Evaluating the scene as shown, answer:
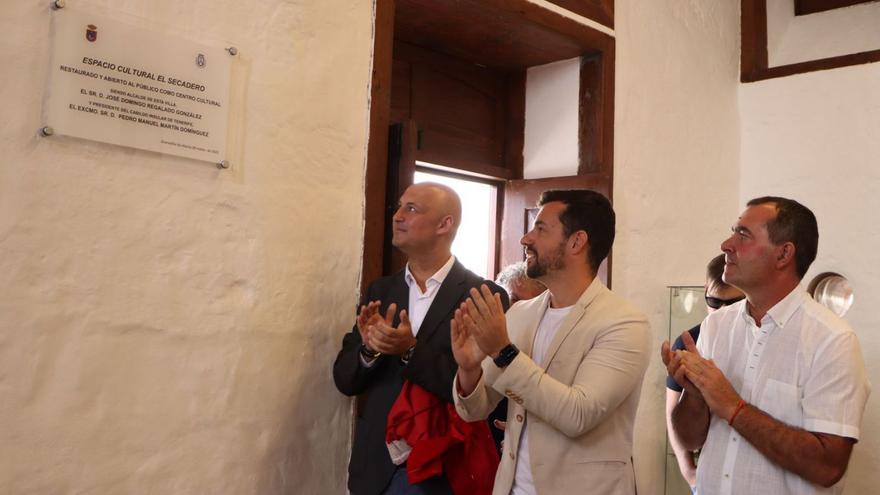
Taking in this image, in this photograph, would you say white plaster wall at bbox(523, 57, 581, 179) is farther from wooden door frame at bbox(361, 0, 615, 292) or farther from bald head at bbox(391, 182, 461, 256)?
bald head at bbox(391, 182, 461, 256)

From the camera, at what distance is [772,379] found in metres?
2.10

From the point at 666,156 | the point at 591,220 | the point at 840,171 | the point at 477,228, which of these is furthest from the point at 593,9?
the point at 591,220

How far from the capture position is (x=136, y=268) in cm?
224

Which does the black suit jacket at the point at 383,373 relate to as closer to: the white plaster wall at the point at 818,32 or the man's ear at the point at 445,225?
the man's ear at the point at 445,225

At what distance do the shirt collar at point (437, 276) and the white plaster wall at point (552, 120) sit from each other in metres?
1.46

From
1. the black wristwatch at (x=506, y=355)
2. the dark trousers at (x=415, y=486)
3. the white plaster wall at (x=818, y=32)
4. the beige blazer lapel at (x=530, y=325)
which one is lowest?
the dark trousers at (x=415, y=486)

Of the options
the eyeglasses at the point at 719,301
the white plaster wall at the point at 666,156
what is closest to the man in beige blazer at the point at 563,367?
the eyeglasses at the point at 719,301

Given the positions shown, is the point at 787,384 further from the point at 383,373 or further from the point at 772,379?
the point at 383,373

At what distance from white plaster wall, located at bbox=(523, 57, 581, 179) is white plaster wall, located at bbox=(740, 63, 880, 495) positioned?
129 cm

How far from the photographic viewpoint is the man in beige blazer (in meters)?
1.96

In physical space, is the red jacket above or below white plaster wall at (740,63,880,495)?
below

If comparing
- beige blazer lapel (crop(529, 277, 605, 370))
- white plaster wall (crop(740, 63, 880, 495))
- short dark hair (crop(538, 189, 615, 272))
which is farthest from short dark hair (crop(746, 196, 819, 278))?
white plaster wall (crop(740, 63, 880, 495))

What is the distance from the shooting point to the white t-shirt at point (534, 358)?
2043 millimetres

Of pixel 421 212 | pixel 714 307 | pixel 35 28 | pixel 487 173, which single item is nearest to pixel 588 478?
pixel 421 212
